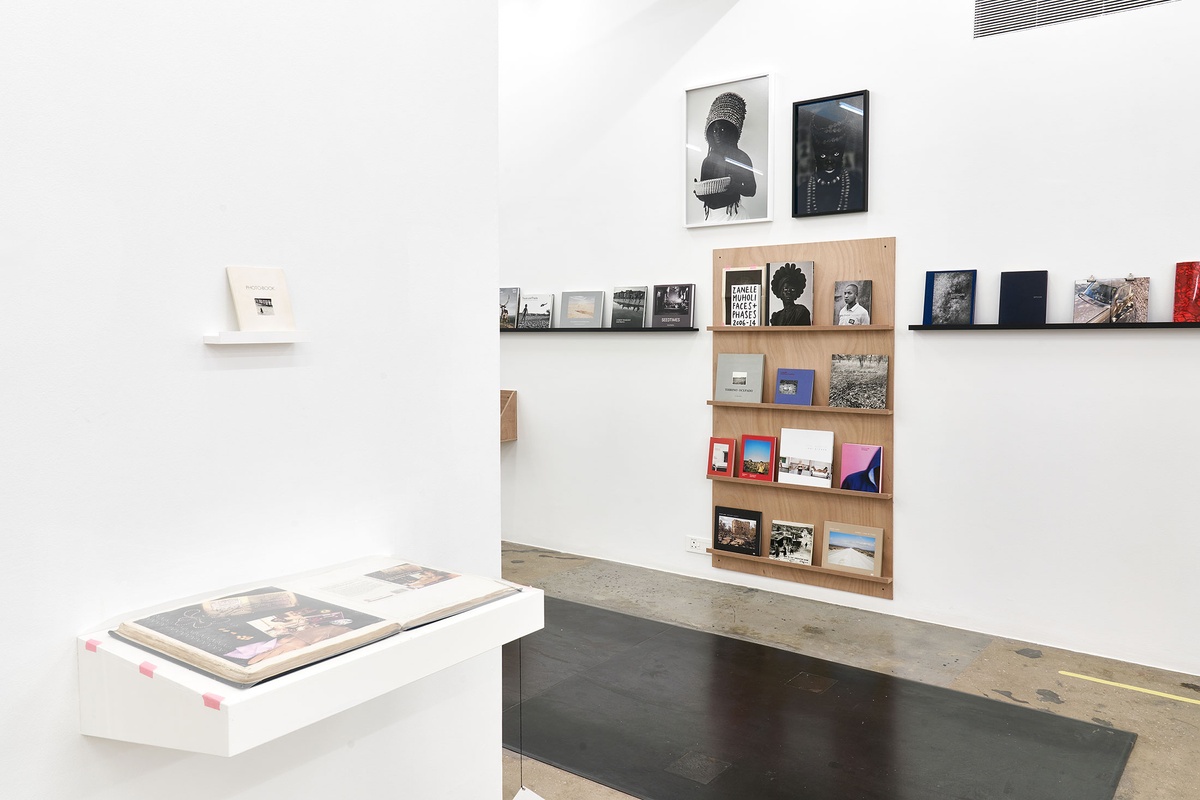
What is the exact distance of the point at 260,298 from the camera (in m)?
1.26

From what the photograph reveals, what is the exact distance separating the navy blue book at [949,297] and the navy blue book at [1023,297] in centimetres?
14

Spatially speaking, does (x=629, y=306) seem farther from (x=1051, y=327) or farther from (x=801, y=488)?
(x=1051, y=327)

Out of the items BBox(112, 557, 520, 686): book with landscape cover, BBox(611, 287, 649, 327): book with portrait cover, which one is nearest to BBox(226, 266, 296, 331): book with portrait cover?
BBox(112, 557, 520, 686): book with landscape cover

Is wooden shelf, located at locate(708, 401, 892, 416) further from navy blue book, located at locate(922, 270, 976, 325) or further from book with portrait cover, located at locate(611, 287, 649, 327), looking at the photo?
book with portrait cover, located at locate(611, 287, 649, 327)

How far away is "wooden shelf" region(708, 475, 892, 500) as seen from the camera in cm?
401

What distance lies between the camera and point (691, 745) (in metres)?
2.73

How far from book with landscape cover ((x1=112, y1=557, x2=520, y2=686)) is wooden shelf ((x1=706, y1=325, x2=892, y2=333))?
122 inches

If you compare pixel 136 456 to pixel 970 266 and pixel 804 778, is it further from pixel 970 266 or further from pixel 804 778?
pixel 970 266

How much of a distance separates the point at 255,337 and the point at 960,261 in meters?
3.34

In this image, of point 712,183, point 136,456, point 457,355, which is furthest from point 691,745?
point 712,183

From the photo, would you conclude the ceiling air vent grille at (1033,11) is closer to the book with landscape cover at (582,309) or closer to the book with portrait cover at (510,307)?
the book with landscape cover at (582,309)

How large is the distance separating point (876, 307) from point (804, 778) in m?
2.28

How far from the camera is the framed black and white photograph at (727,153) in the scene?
432 centimetres

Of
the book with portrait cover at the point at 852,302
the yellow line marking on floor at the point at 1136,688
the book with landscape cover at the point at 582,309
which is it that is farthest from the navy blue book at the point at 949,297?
the book with landscape cover at the point at 582,309
